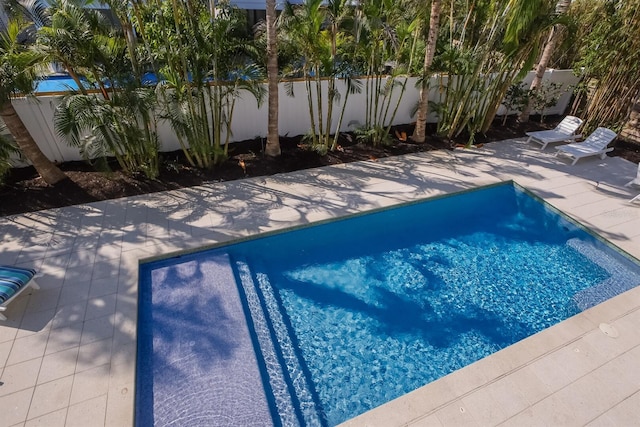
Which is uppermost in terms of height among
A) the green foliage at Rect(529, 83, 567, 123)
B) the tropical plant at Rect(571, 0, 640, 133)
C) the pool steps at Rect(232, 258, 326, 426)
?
the tropical plant at Rect(571, 0, 640, 133)

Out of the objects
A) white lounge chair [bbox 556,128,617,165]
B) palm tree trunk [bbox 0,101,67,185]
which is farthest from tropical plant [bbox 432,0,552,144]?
palm tree trunk [bbox 0,101,67,185]

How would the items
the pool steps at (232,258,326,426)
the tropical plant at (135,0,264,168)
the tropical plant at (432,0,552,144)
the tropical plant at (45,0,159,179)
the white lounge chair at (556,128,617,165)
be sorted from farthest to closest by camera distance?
1. the white lounge chair at (556,128,617,165)
2. the tropical plant at (432,0,552,144)
3. the tropical plant at (135,0,264,168)
4. the tropical plant at (45,0,159,179)
5. the pool steps at (232,258,326,426)

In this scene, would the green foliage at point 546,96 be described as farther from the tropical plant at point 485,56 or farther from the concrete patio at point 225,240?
the concrete patio at point 225,240

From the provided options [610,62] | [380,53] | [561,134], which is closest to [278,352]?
[380,53]

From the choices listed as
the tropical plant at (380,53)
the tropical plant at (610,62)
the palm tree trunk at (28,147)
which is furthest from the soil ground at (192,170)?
the tropical plant at (610,62)

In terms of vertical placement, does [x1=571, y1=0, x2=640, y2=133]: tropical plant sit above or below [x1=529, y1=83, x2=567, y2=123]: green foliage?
above

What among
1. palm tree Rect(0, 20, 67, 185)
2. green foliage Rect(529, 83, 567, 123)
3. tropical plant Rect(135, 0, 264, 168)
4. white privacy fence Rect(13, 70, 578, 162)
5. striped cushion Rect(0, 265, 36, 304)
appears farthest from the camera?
green foliage Rect(529, 83, 567, 123)

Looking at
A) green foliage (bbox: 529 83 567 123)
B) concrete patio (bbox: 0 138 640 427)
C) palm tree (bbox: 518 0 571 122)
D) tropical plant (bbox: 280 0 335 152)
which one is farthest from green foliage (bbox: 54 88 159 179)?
green foliage (bbox: 529 83 567 123)

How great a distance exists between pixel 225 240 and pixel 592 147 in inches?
393

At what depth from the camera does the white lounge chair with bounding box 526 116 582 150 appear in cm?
970

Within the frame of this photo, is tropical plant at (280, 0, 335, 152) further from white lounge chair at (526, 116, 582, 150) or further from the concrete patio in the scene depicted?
white lounge chair at (526, 116, 582, 150)

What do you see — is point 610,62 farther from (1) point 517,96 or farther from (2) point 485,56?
(2) point 485,56

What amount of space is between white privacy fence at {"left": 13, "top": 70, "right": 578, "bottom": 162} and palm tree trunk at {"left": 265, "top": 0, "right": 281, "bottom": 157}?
0.94 metres

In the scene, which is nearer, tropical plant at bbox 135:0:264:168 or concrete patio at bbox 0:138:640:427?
concrete patio at bbox 0:138:640:427
